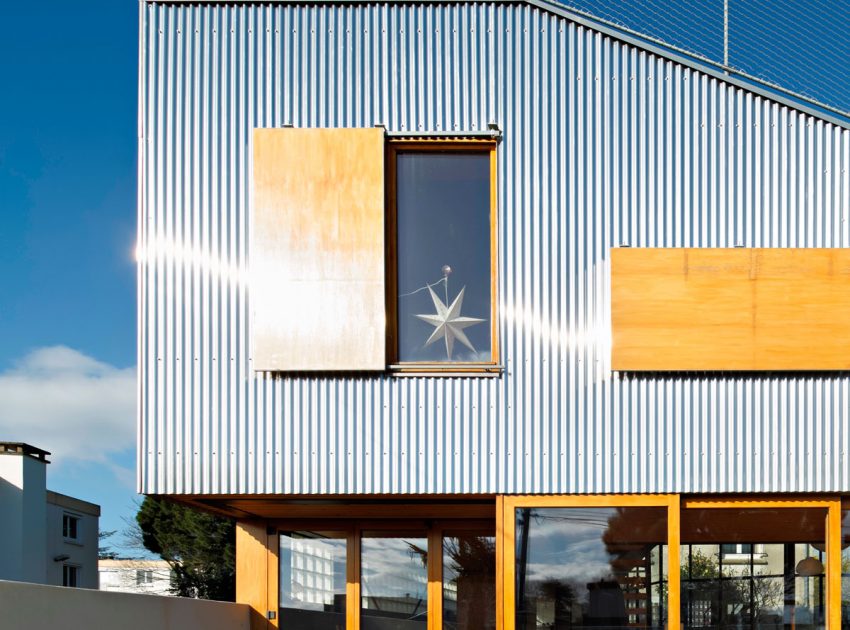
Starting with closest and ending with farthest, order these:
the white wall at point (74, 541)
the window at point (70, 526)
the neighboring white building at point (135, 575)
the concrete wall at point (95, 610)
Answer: the concrete wall at point (95, 610) → the white wall at point (74, 541) → the window at point (70, 526) → the neighboring white building at point (135, 575)

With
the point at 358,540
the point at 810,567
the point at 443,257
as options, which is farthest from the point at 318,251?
the point at 810,567

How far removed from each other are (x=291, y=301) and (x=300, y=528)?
3032 millimetres

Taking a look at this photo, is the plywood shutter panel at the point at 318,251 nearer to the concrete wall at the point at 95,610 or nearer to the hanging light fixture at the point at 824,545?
the concrete wall at the point at 95,610

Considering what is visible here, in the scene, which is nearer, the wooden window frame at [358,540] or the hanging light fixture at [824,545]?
the hanging light fixture at [824,545]

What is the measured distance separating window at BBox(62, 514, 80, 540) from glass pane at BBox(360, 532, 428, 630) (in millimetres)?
25715

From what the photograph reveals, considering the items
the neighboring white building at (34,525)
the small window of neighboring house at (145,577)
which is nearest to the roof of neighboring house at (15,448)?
the neighboring white building at (34,525)

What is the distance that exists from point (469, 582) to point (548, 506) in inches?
84.4

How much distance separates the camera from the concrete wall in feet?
17.0

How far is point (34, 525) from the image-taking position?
30.4 meters

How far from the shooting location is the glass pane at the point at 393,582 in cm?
981

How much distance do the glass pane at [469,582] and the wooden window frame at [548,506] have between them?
1635mm

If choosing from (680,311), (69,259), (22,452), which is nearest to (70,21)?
(22,452)

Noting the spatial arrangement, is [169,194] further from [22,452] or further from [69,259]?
[69,259]

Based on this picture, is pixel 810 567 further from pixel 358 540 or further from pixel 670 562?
pixel 358 540
